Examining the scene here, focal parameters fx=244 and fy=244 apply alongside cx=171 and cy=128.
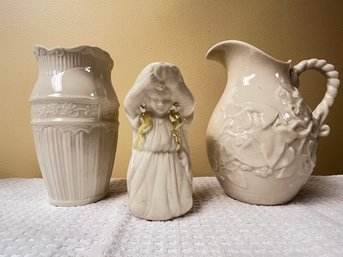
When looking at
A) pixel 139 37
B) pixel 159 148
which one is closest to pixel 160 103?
pixel 159 148

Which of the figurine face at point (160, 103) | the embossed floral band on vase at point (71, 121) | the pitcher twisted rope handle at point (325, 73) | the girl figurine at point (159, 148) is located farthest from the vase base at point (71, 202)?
the pitcher twisted rope handle at point (325, 73)

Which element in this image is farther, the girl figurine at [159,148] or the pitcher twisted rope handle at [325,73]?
the pitcher twisted rope handle at [325,73]

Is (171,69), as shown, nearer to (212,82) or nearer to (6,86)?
(212,82)

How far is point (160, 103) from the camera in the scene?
0.45 m

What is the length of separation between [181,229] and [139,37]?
2.11 ft

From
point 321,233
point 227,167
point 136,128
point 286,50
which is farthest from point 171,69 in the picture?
point 286,50

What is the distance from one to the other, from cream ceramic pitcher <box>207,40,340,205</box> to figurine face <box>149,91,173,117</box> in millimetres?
141

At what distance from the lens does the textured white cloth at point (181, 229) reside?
13.5 inches

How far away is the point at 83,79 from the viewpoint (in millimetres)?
504

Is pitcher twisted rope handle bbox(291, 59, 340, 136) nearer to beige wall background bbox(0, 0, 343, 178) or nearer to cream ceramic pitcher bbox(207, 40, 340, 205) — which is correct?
cream ceramic pitcher bbox(207, 40, 340, 205)

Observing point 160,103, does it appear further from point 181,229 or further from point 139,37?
point 139,37

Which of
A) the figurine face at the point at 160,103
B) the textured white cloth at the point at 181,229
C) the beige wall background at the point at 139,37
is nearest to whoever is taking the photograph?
the textured white cloth at the point at 181,229

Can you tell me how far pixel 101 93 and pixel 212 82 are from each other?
17.4 inches

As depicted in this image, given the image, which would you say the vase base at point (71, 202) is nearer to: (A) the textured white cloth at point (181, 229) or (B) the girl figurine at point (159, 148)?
(A) the textured white cloth at point (181, 229)
